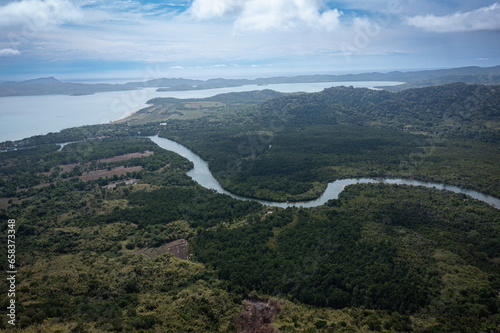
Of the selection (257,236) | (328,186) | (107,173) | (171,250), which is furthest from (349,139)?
(107,173)

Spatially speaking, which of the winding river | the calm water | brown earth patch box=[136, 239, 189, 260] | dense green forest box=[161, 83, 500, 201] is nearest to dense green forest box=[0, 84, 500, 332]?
brown earth patch box=[136, 239, 189, 260]

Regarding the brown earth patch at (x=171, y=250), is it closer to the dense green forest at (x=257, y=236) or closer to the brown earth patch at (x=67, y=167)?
the dense green forest at (x=257, y=236)

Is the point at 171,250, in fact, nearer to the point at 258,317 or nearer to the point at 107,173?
the point at 258,317

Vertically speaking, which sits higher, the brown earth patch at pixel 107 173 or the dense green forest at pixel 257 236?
the brown earth patch at pixel 107 173

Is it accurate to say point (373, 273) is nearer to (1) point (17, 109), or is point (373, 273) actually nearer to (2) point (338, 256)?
(2) point (338, 256)

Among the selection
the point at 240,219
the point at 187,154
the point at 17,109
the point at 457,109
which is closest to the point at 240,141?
the point at 187,154

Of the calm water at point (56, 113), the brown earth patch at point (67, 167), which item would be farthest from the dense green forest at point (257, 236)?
the calm water at point (56, 113)
